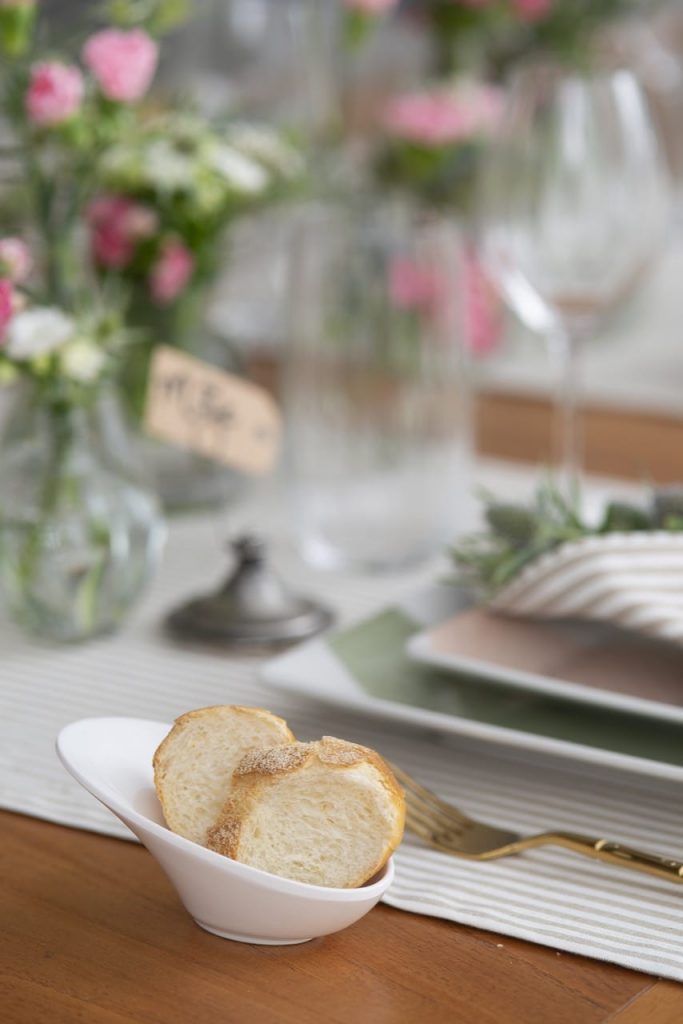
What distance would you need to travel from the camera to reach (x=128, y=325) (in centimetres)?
109

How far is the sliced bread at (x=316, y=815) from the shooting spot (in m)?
0.50

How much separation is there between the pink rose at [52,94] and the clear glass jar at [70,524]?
16cm

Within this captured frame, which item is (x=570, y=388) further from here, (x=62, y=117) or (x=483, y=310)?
(x=483, y=310)

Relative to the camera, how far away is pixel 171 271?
3.47ft

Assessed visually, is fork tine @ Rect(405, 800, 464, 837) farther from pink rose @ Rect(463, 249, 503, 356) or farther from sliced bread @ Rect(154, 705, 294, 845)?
pink rose @ Rect(463, 249, 503, 356)

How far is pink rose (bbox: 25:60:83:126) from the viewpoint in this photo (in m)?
0.84

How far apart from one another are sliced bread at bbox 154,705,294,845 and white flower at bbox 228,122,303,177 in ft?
2.15

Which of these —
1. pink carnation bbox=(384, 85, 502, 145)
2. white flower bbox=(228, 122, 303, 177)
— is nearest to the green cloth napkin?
white flower bbox=(228, 122, 303, 177)

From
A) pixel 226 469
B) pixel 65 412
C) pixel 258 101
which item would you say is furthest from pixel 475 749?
pixel 258 101

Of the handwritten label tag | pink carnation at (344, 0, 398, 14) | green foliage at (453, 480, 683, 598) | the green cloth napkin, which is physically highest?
pink carnation at (344, 0, 398, 14)

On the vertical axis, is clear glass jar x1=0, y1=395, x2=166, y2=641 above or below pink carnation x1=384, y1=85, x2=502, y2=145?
below

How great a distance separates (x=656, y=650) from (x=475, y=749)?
98 mm

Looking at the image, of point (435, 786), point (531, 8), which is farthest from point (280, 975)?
point (531, 8)

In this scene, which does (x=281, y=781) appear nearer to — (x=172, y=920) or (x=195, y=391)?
(x=172, y=920)
